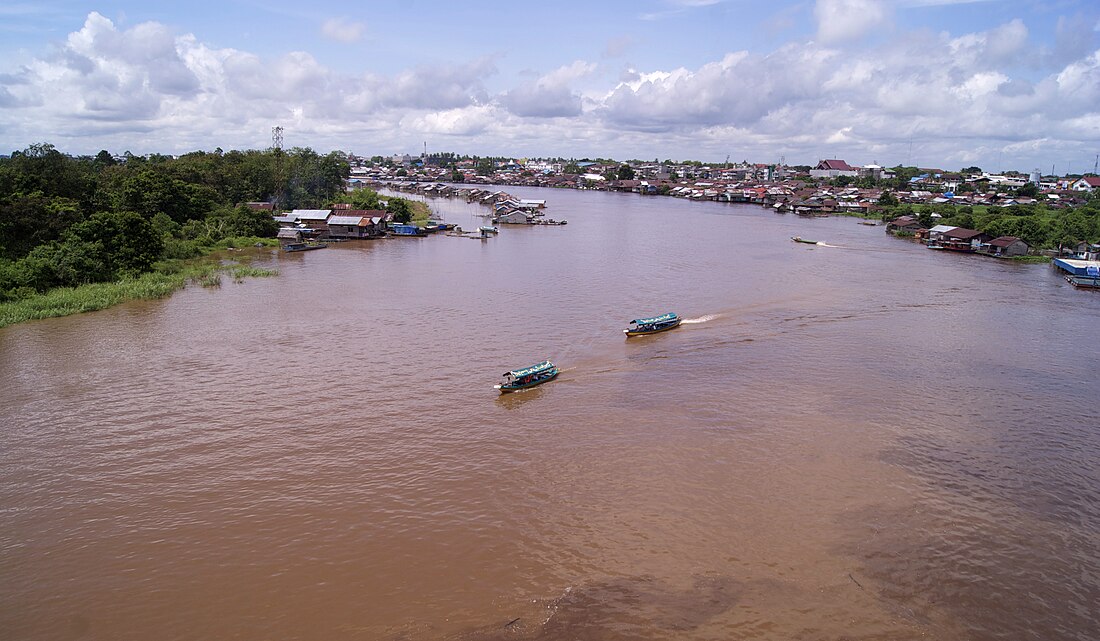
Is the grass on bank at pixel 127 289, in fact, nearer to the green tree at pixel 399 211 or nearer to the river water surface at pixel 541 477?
the river water surface at pixel 541 477

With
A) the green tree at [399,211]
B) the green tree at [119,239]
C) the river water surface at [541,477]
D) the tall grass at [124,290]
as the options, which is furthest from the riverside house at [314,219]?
the river water surface at [541,477]

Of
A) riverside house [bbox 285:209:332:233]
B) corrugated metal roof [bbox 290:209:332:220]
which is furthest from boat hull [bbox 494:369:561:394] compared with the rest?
corrugated metal roof [bbox 290:209:332:220]

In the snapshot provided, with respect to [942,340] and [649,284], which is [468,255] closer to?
[649,284]

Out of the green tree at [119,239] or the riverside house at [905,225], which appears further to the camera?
the riverside house at [905,225]

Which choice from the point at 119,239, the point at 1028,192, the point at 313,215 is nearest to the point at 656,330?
the point at 119,239

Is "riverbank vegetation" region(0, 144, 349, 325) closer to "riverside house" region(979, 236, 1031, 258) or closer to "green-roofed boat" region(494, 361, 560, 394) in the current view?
"green-roofed boat" region(494, 361, 560, 394)

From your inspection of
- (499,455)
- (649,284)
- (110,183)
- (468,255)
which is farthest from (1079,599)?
(110,183)
